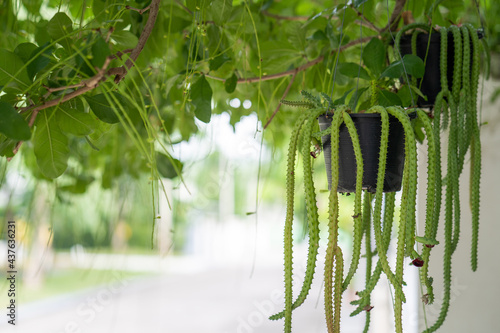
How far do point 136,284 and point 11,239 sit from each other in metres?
7.41

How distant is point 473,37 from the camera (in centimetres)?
78

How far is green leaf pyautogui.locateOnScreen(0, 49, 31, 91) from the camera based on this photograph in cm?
60

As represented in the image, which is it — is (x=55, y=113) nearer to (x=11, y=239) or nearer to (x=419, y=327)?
(x=11, y=239)

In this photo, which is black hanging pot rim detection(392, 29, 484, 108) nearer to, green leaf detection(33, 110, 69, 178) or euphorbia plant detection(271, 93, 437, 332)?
euphorbia plant detection(271, 93, 437, 332)

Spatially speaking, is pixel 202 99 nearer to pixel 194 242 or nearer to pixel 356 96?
pixel 356 96

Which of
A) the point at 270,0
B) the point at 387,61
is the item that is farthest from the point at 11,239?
the point at 387,61

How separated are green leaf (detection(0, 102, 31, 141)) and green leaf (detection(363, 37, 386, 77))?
0.50 meters

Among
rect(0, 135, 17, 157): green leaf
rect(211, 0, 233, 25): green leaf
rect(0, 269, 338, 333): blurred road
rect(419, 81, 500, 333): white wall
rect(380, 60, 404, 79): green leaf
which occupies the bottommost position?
rect(0, 269, 338, 333): blurred road

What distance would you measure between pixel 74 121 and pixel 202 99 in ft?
0.84

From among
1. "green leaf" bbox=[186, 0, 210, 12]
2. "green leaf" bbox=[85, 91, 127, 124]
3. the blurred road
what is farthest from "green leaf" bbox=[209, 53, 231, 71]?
the blurred road

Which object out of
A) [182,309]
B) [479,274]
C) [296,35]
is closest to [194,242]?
[182,309]

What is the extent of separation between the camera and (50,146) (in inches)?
26.3

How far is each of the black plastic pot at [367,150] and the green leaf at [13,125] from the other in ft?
1.16

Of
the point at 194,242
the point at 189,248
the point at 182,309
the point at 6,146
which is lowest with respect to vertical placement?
the point at 182,309
